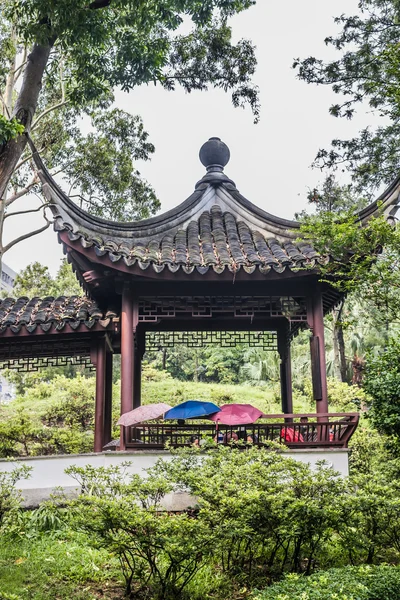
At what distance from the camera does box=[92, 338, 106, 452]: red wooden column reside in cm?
928

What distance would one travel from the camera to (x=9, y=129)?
5.65 meters

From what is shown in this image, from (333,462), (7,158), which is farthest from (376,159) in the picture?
(7,158)

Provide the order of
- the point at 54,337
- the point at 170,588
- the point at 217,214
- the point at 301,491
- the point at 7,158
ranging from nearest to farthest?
the point at 170,588, the point at 301,491, the point at 7,158, the point at 54,337, the point at 217,214

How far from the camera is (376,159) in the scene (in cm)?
1327

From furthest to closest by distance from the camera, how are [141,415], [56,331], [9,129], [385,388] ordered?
[56,331], [141,415], [385,388], [9,129]

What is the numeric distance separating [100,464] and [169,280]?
2601 millimetres

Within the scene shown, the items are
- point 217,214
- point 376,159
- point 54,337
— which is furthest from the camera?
point 376,159

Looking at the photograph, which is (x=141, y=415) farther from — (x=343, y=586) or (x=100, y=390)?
(x=343, y=586)

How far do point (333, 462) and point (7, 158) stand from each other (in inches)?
208

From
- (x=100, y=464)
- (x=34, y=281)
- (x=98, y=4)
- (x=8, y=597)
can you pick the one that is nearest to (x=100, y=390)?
(x=100, y=464)

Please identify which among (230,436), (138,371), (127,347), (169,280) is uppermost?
(169,280)

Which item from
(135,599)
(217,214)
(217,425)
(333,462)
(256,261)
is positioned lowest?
(135,599)

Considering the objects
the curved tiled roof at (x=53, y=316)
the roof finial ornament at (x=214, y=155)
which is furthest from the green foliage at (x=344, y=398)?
the curved tiled roof at (x=53, y=316)

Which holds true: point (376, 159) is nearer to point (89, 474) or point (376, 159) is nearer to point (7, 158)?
point (7, 158)
